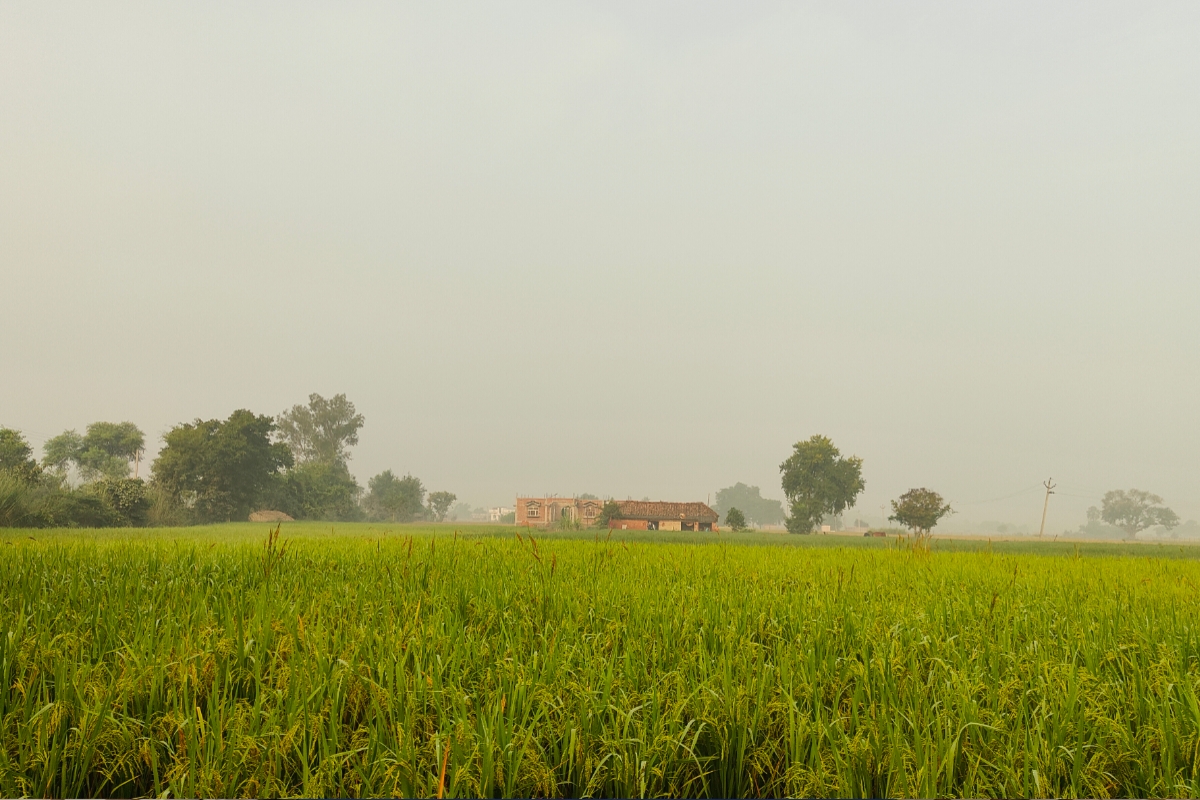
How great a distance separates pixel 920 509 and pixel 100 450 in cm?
10332

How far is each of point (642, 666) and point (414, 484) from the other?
12391cm

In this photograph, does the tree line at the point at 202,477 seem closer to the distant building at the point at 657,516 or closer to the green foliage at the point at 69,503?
the green foliage at the point at 69,503

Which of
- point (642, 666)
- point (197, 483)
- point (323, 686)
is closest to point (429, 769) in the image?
point (323, 686)

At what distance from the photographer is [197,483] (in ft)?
180

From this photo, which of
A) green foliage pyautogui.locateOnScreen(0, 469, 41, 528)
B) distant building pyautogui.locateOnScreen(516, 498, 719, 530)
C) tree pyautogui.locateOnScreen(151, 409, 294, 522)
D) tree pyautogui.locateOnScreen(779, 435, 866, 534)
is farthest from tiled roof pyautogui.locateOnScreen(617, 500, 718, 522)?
green foliage pyautogui.locateOnScreen(0, 469, 41, 528)

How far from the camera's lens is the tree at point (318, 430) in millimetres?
103312

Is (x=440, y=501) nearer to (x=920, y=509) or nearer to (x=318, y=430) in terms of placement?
(x=318, y=430)

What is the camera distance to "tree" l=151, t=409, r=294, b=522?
176 feet

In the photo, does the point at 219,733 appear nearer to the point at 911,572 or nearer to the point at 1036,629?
the point at 1036,629

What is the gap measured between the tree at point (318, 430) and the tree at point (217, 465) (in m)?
46.3

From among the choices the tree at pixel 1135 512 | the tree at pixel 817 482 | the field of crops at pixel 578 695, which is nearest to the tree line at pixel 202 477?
the field of crops at pixel 578 695

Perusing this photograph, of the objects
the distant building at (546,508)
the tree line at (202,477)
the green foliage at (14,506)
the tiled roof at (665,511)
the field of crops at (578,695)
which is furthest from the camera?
the distant building at (546,508)

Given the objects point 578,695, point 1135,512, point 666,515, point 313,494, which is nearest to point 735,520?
point 666,515

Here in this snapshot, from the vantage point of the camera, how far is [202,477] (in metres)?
55.1
